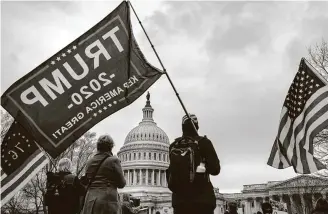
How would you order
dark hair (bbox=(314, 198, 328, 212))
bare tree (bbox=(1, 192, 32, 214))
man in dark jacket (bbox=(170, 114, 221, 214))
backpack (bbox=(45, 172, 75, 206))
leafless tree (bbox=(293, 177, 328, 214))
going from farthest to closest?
leafless tree (bbox=(293, 177, 328, 214)), bare tree (bbox=(1, 192, 32, 214)), backpack (bbox=(45, 172, 75, 206)), dark hair (bbox=(314, 198, 328, 212)), man in dark jacket (bbox=(170, 114, 221, 214))

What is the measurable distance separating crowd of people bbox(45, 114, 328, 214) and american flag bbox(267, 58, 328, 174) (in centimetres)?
80

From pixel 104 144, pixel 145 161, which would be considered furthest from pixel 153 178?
pixel 104 144

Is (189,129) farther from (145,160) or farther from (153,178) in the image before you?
(153,178)

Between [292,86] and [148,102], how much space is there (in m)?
127

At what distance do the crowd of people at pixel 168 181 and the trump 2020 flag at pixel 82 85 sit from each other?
16.9 inches

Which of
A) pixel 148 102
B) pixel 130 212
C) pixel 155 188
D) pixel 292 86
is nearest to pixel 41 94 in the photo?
pixel 130 212

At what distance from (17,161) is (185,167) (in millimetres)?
2671

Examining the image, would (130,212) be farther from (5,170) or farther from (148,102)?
(148,102)

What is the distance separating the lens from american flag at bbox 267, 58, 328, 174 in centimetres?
673

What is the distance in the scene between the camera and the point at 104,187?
547 centimetres

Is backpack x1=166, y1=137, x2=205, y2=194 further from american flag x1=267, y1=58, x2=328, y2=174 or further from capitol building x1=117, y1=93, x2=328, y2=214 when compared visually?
capitol building x1=117, y1=93, x2=328, y2=214

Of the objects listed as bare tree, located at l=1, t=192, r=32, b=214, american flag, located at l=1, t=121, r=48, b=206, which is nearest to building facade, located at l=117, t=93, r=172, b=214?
bare tree, located at l=1, t=192, r=32, b=214

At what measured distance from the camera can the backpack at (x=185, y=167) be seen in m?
4.79

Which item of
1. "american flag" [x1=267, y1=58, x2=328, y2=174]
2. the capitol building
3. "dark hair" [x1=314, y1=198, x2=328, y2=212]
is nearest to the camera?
"dark hair" [x1=314, y1=198, x2=328, y2=212]
